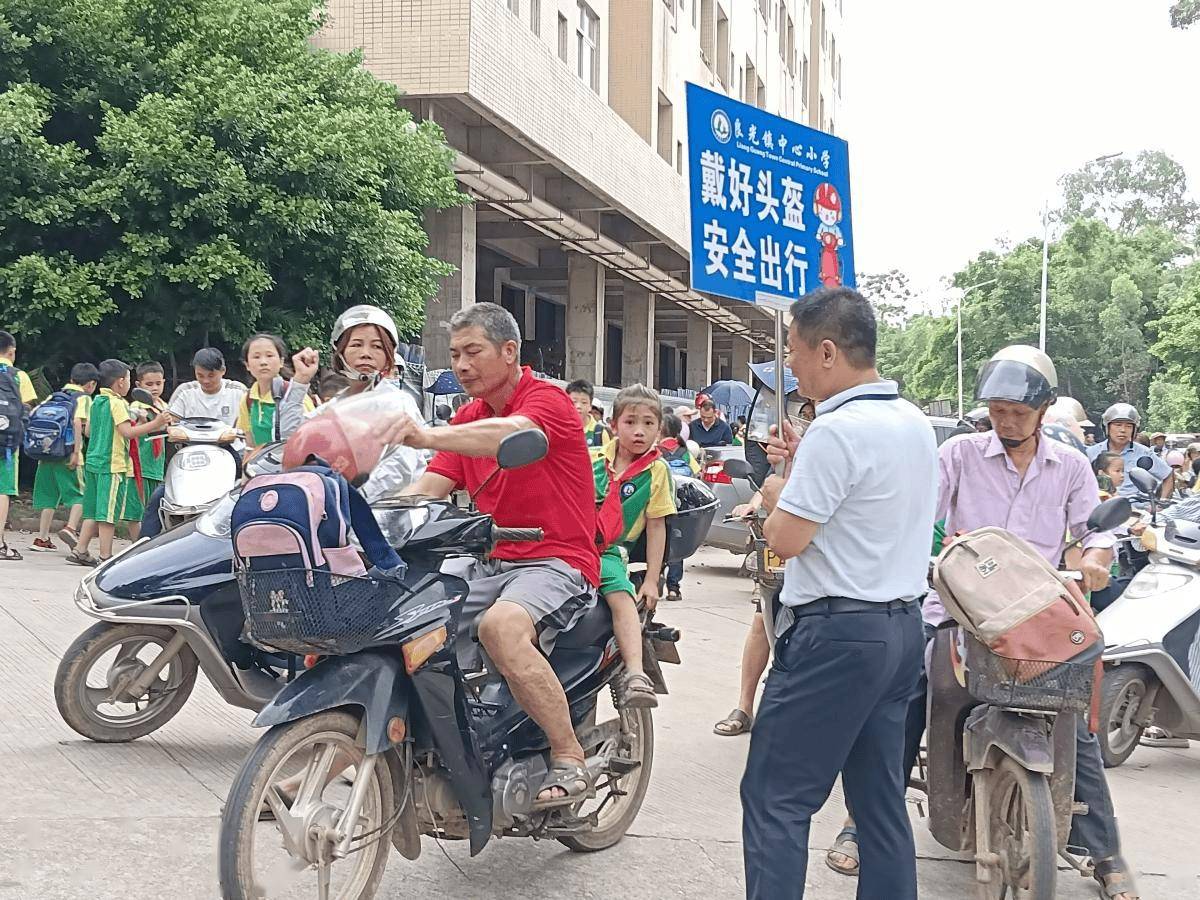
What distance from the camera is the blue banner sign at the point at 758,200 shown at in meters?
5.66

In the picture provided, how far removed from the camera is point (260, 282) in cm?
1365

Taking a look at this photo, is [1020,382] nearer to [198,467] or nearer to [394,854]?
[394,854]

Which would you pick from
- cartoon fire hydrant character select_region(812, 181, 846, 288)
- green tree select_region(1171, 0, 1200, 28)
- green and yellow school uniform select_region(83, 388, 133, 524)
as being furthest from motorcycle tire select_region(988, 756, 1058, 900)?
green tree select_region(1171, 0, 1200, 28)

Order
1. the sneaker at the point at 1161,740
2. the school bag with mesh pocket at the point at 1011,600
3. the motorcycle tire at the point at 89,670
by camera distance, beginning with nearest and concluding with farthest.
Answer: the school bag with mesh pocket at the point at 1011,600
the motorcycle tire at the point at 89,670
the sneaker at the point at 1161,740

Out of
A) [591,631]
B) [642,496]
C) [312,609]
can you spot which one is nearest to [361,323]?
[642,496]

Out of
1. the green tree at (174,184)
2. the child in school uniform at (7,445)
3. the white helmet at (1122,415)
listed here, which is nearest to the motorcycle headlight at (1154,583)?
the white helmet at (1122,415)

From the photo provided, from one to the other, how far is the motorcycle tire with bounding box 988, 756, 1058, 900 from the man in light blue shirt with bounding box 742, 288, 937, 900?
0.47 meters

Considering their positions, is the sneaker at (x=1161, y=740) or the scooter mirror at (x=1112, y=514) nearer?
the scooter mirror at (x=1112, y=514)

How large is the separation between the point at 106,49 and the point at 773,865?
43.6 ft

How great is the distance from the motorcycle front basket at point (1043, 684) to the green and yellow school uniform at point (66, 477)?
333 inches

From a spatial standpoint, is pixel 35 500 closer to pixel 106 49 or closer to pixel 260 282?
pixel 260 282

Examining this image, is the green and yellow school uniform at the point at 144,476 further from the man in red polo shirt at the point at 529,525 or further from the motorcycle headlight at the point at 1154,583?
the motorcycle headlight at the point at 1154,583

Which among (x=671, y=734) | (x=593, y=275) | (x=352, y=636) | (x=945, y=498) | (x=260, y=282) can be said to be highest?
(x=593, y=275)

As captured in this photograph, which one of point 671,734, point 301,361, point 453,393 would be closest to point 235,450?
point 301,361
